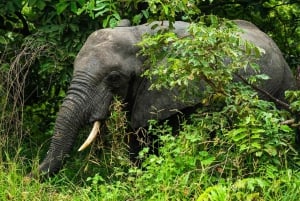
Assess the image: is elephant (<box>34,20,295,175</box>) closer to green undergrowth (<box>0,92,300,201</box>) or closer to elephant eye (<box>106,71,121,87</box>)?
elephant eye (<box>106,71,121,87</box>)

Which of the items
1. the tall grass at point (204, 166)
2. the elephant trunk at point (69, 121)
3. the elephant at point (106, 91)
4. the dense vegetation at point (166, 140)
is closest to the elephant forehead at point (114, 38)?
the elephant at point (106, 91)

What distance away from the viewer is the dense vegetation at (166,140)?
18.0 feet

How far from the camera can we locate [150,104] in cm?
661

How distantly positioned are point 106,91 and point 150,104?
1.38 feet

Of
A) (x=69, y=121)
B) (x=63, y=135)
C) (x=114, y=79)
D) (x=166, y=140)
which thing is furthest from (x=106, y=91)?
(x=166, y=140)

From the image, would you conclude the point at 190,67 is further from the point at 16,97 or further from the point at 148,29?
the point at 16,97

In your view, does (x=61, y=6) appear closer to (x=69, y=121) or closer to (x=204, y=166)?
(x=69, y=121)

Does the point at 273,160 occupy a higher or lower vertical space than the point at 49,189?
higher

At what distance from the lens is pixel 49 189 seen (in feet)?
20.0

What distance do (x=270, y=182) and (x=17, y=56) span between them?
272cm

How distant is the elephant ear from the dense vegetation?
17 cm

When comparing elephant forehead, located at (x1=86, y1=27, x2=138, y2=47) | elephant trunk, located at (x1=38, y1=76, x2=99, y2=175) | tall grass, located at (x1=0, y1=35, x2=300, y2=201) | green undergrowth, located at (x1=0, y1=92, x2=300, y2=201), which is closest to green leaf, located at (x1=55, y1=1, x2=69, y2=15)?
elephant forehead, located at (x1=86, y1=27, x2=138, y2=47)

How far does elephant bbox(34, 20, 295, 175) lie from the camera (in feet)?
20.7

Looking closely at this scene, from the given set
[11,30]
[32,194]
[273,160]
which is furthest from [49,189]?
[11,30]
